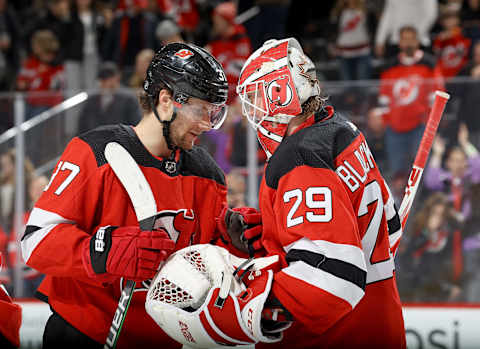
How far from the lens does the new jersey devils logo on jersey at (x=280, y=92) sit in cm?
213

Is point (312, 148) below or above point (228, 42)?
below

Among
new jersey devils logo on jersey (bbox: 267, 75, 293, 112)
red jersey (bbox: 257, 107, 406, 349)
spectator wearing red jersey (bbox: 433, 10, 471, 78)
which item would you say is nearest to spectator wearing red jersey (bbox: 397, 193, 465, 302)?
spectator wearing red jersey (bbox: 433, 10, 471, 78)

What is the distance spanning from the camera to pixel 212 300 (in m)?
2.00

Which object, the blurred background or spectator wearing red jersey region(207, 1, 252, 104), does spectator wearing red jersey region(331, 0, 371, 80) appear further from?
spectator wearing red jersey region(207, 1, 252, 104)

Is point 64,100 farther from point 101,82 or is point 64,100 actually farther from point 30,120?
point 101,82

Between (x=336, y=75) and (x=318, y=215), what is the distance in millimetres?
5126

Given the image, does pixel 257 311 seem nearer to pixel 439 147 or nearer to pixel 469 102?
pixel 439 147

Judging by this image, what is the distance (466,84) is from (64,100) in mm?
2653

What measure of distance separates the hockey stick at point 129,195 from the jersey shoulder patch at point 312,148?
43 cm

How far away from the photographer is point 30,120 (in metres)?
4.94

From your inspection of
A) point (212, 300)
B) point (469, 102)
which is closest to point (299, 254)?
point (212, 300)

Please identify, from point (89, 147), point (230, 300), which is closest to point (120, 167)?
point (89, 147)

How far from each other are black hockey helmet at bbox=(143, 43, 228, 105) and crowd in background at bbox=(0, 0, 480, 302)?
0.48m

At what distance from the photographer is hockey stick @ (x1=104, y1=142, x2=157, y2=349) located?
2.28 meters
